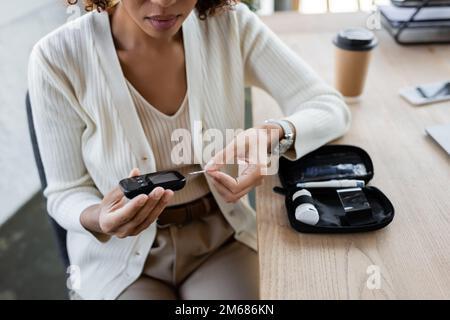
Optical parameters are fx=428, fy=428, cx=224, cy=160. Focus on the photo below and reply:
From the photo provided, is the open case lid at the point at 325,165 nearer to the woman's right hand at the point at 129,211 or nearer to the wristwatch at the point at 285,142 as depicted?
the wristwatch at the point at 285,142

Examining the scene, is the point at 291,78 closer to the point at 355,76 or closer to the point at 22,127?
the point at 355,76

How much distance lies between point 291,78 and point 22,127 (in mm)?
1000

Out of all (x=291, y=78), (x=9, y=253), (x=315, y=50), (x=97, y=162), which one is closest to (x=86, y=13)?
(x=97, y=162)

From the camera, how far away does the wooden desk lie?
521 mm

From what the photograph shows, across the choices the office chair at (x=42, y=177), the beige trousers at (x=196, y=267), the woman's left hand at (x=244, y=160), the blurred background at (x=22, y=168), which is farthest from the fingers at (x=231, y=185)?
→ the blurred background at (x=22, y=168)

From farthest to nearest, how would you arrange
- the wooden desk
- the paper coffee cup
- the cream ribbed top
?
1. the paper coffee cup
2. the cream ribbed top
3. the wooden desk

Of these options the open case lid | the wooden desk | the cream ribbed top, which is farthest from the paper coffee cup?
the cream ribbed top

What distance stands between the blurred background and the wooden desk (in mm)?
505

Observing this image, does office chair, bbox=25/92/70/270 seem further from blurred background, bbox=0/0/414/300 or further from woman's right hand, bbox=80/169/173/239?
blurred background, bbox=0/0/414/300

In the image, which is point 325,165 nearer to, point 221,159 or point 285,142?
point 285,142

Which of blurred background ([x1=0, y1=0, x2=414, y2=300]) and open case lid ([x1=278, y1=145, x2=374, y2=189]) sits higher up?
open case lid ([x1=278, y1=145, x2=374, y2=189])

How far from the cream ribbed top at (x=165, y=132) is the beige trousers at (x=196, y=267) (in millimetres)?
72

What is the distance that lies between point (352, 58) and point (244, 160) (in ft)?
1.22

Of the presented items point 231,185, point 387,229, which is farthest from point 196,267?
point 387,229
